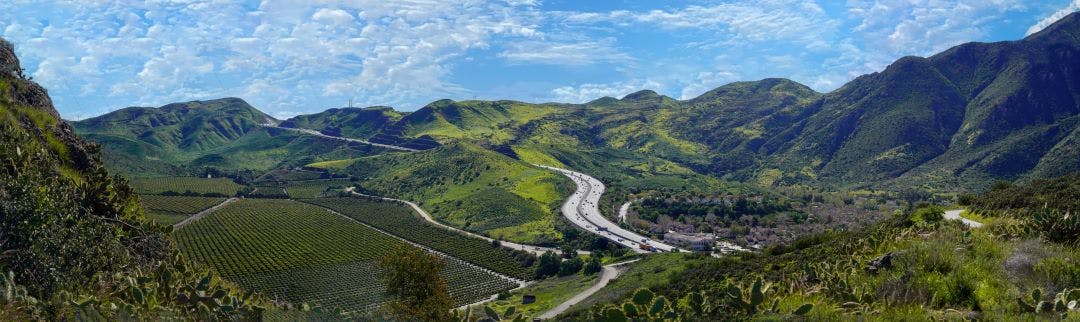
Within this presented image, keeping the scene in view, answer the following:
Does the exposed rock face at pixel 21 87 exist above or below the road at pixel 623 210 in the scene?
above

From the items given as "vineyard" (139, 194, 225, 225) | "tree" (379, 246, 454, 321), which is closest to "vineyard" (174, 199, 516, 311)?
"vineyard" (139, 194, 225, 225)

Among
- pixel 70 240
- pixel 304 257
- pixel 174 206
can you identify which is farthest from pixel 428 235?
pixel 70 240

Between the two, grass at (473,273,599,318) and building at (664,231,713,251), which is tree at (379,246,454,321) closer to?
grass at (473,273,599,318)

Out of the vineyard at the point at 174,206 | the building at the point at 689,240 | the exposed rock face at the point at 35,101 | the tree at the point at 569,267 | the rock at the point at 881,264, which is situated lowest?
the tree at the point at 569,267

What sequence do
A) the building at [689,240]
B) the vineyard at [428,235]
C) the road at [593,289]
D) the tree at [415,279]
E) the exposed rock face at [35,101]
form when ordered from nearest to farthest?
the tree at [415,279] < the exposed rock face at [35,101] < the road at [593,289] < the vineyard at [428,235] < the building at [689,240]

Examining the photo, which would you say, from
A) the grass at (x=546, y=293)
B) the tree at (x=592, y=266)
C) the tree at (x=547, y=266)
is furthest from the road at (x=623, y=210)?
the grass at (x=546, y=293)

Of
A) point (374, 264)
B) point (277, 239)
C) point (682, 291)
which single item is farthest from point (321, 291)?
point (682, 291)

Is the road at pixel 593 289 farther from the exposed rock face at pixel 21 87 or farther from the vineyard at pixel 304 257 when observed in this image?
the exposed rock face at pixel 21 87
